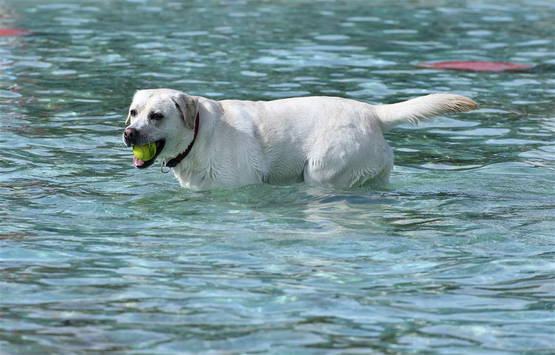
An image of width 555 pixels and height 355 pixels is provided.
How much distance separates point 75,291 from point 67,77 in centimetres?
932

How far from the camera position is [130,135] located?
8.16m

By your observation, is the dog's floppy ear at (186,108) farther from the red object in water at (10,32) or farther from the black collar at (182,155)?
the red object in water at (10,32)

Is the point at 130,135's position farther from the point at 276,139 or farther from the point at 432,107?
the point at 432,107

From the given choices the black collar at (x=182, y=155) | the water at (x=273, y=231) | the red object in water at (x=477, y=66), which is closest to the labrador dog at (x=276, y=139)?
the black collar at (x=182, y=155)

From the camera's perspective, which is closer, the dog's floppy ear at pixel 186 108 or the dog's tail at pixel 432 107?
the dog's floppy ear at pixel 186 108

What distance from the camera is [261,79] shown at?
1466 cm

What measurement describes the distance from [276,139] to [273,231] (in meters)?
1.27

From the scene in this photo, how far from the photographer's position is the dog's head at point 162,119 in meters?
8.30

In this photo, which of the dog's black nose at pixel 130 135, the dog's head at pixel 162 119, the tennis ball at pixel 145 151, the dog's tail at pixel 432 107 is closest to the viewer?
the dog's black nose at pixel 130 135

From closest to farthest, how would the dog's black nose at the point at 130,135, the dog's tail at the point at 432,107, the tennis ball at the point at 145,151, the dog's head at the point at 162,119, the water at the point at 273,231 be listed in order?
the water at the point at 273,231 → the dog's black nose at the point at 130,135 → the dog's head at the point at 162,119 → the tennis ball at the point at 145,151 → the dog's tail at the point at 432,107

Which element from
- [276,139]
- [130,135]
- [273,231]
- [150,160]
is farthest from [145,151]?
[273,231]

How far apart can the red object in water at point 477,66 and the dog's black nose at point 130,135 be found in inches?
342

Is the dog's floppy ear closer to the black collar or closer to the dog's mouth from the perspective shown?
the black collar

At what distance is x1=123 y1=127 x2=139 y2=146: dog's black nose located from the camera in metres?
8.16
